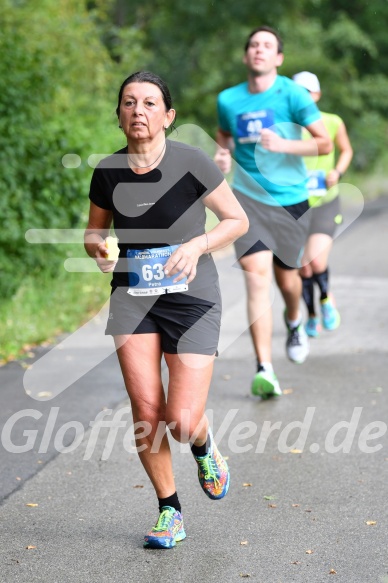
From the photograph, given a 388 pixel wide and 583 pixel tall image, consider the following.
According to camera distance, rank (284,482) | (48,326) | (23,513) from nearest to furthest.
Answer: (23,513) < (284,482) < (48,326)

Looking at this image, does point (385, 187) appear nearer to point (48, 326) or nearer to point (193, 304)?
point (48, 326)

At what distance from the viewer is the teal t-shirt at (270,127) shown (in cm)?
750

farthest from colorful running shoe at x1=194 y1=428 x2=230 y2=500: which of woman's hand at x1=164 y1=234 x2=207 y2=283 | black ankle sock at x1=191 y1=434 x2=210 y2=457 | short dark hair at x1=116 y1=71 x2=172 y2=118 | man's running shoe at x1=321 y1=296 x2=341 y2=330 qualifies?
man's running shoe at x1=321 y1=296 x2=341 y2=330

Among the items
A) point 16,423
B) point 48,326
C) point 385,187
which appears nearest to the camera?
point 16,423

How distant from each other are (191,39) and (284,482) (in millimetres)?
26935

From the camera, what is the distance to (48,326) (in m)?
10.1

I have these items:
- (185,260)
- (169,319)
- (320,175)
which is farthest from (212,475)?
(320,175)

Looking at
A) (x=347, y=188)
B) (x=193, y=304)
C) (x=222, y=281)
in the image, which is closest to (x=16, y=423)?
(x=193, y=304)

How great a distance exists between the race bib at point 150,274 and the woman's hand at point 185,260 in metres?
0.10

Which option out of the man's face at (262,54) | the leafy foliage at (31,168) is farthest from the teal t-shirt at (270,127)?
the leafy foliage at (31,168)

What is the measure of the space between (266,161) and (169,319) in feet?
10.0

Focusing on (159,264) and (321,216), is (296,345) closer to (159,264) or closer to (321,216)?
(321,216)

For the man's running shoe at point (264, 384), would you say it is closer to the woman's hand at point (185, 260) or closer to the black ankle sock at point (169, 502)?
the black ankle sock at point (169, 502)

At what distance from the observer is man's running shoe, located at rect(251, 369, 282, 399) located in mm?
7422
